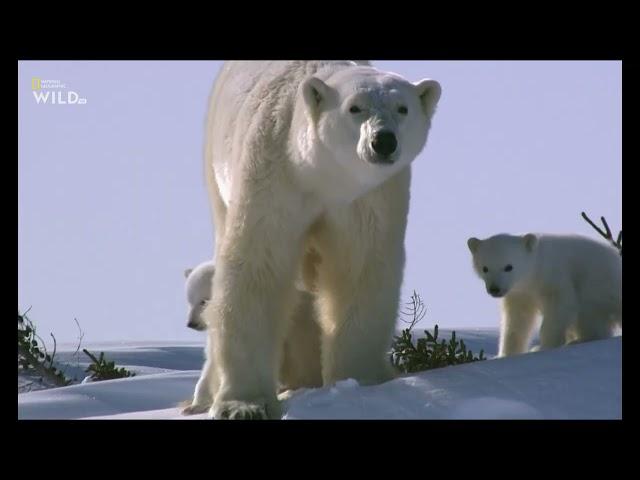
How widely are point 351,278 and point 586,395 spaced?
4.50 feet

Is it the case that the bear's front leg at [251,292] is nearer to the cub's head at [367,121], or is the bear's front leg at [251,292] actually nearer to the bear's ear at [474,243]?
the cub's head at [367,121]

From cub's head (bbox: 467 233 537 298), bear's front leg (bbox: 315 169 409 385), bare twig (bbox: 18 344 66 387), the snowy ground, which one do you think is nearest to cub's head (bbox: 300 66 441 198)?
bear's front leg (bbox: 315 169 409 385)

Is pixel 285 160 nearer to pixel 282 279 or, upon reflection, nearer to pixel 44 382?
pixel 282 279

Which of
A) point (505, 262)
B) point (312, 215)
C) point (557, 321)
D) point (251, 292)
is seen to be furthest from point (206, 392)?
point (557, 321)

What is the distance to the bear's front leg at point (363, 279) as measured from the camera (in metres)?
5.31

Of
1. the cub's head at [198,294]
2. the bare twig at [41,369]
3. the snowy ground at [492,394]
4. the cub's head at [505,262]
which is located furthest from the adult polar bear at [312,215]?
the bare twig at [41,369]

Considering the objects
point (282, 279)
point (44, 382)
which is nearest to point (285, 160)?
point (282, 279)

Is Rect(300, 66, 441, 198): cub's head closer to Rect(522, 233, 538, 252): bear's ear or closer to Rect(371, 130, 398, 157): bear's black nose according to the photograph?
Rect(371, 130, 398, 157): bear's black nose

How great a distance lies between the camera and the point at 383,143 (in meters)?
4.55

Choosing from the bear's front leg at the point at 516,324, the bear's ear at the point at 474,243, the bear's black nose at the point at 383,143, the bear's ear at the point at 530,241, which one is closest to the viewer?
the bear's black nose at the point at 383,143

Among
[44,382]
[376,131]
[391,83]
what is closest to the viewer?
[376,131]

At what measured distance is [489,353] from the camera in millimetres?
11703

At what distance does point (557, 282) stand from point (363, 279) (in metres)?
2.06

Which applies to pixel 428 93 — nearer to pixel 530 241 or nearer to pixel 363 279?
pixel 363 279
